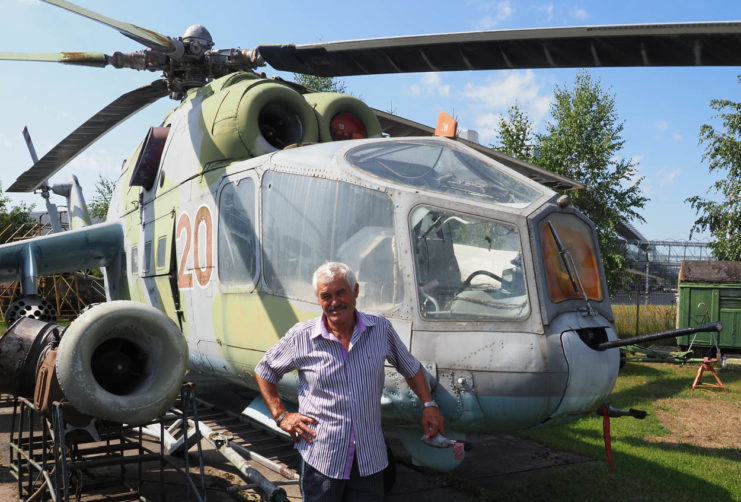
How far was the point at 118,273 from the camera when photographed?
789 cm

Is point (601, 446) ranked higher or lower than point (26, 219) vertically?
lower

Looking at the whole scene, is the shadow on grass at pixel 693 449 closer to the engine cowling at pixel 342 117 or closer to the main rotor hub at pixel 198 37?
the engine cowling at pixel 342 117

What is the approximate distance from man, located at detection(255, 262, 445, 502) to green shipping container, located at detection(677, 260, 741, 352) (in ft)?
43.5

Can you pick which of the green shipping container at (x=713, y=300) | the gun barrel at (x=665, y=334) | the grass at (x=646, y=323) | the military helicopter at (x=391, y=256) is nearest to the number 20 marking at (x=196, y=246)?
the military helicopter at (x=391, y=256)

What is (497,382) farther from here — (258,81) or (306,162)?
(258,81)

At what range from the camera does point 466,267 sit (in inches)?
155

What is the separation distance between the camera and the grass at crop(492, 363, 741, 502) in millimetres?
5301

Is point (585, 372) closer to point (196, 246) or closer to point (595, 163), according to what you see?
point (196, 246)

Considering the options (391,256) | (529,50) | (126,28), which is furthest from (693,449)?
(126,28)

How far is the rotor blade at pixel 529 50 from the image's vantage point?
3.56 m

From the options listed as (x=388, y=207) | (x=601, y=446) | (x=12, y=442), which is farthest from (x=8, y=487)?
(x=601, y=446)

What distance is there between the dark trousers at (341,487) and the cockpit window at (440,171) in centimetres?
200

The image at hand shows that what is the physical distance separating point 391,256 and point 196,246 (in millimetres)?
2342

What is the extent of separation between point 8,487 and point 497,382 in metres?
4.29
